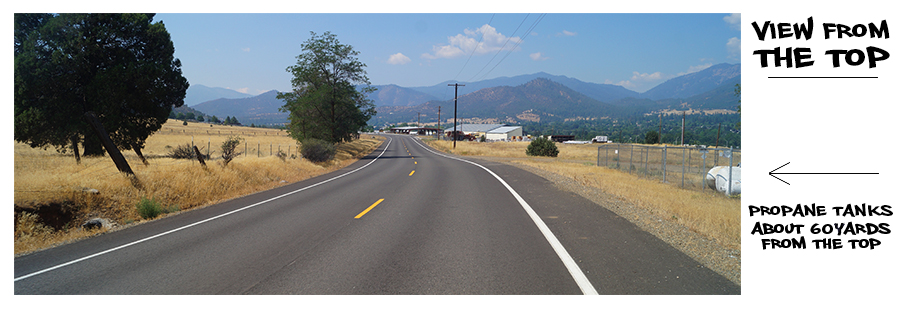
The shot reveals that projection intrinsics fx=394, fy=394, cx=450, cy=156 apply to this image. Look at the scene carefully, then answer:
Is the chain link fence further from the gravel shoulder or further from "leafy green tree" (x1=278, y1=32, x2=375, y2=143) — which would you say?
"leafy green tree" (x1=278, y1=32, x2=375, y2=143)

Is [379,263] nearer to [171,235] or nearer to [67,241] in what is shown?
[171,235]

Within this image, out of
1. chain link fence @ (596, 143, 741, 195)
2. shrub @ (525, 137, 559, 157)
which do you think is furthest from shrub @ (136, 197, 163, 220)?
shrub @ (525, 137, 559, 157)

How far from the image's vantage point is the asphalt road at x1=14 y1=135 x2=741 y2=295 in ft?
14.2

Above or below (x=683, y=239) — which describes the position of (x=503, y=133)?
above

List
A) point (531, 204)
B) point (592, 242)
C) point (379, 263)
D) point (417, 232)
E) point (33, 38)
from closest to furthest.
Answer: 1. point (379, 263)
2. point (592, 242)
3. point (417, 232)
4. point (531, 204)
5. point (33, 38)

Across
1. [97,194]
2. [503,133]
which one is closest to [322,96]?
[97,194]

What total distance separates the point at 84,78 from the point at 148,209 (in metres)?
19.3

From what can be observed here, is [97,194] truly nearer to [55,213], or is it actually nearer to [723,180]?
[55,213]

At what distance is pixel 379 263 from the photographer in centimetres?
506

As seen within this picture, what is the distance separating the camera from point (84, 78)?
72.1 ft

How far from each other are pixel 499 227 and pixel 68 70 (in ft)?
86.2

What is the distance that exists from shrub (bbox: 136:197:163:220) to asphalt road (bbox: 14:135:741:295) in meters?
0.73

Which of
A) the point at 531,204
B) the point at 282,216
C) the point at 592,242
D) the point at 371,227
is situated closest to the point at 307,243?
the point at 371,227

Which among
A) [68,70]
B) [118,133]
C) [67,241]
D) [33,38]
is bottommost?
[67,241]
